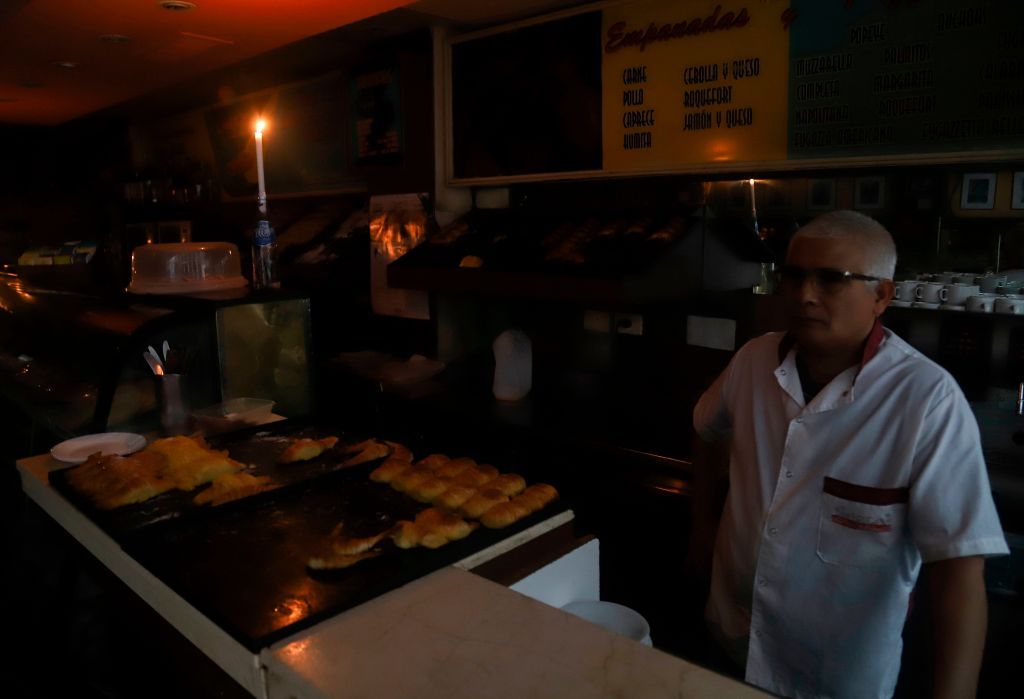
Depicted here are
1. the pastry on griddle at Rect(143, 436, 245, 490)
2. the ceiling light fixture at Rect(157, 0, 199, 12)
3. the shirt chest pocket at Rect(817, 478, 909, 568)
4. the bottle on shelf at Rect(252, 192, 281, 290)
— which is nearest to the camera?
the shirt chest pocket at Rect(817, 478, 909, 568)

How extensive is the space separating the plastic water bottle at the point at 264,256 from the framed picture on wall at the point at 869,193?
7.21 feet

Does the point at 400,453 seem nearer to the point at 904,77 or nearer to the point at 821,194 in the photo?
the point at 821,194

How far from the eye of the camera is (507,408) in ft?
10.7

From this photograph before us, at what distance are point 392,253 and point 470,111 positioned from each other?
0.86 meters

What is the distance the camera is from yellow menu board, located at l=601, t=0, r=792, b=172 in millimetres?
2613

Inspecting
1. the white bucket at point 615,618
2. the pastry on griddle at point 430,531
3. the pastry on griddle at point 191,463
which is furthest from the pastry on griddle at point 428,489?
the pastry on griddle at point 191,463

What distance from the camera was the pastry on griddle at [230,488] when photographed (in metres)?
1.62

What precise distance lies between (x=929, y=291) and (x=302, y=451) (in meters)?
2.08

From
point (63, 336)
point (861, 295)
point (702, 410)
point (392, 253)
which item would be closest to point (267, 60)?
point (392, 253)

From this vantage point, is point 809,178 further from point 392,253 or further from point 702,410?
point 392,253

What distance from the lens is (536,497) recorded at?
1585 mm

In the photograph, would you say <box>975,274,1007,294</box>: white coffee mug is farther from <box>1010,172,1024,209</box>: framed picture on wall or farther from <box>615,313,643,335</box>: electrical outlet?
<box>615,313,643,335</box>: electrical outlet

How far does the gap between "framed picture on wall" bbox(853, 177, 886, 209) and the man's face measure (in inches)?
39.2

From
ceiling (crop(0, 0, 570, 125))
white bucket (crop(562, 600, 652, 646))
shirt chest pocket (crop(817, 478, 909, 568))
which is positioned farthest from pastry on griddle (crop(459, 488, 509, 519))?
ceiling (crop(0, 0, 570, 125))
